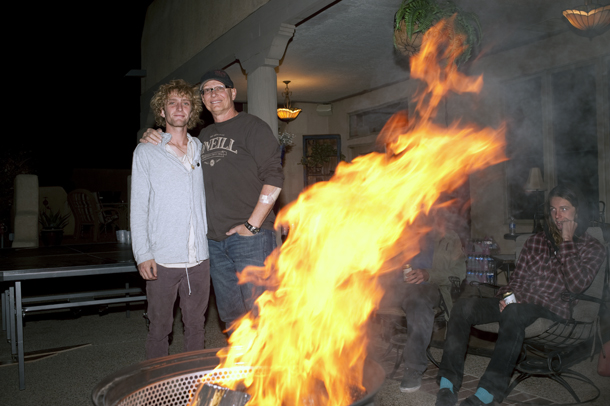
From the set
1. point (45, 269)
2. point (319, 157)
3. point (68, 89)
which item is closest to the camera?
point (45, 269)

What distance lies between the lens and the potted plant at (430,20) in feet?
11.8

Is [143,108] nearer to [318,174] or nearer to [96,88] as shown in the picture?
[318,174]

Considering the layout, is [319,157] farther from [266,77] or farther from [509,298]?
[509,298]

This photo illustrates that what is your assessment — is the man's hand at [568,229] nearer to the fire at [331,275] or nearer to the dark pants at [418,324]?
the fire at [331,275]

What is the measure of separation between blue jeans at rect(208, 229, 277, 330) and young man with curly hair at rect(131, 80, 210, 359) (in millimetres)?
86

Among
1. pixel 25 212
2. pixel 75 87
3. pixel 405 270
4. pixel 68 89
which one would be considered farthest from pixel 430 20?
pixel 68 89

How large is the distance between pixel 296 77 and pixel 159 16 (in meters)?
3.63

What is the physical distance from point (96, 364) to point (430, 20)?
159 inches

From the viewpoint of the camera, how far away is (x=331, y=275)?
2414mm

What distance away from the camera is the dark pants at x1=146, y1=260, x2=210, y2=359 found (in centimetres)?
276

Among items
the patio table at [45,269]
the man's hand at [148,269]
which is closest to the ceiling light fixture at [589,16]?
the man's hand at [148,269]

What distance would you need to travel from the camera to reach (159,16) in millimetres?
10859

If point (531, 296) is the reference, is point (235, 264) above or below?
above

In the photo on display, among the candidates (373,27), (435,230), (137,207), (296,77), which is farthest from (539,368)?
(296,77)
